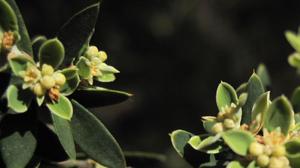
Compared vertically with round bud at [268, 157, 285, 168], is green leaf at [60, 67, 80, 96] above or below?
above

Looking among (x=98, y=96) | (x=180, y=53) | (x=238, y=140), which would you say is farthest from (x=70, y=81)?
(x=180, y=53)

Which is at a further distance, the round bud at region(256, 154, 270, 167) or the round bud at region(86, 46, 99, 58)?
the round bud at region(86, 46, 99, 58)

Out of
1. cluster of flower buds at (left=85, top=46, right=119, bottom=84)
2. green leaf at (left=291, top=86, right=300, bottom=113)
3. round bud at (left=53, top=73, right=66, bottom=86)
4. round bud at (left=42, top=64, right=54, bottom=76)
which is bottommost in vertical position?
green leaf at (left=291, top=86, right=300, bottom=113)

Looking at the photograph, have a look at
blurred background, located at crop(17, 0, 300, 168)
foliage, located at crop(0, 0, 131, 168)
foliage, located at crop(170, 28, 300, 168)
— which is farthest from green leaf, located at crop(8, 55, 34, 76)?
blurred background, located at crop(17, 0, 300, 168)

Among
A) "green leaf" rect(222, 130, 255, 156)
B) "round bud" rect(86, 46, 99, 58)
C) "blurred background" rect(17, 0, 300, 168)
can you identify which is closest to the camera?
"green leaf" rect(222, 130, 255, 156)

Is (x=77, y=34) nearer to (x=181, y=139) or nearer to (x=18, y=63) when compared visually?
(x=18, y=63)

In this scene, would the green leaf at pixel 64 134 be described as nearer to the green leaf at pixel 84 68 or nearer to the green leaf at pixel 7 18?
the green leaf at pixel 84 68

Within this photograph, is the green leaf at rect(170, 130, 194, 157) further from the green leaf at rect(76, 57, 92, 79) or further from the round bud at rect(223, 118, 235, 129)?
the green leaf at rect(76, 57, 92, 79)

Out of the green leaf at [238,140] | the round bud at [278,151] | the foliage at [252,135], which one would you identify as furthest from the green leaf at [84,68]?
the round bud at [278,151]
